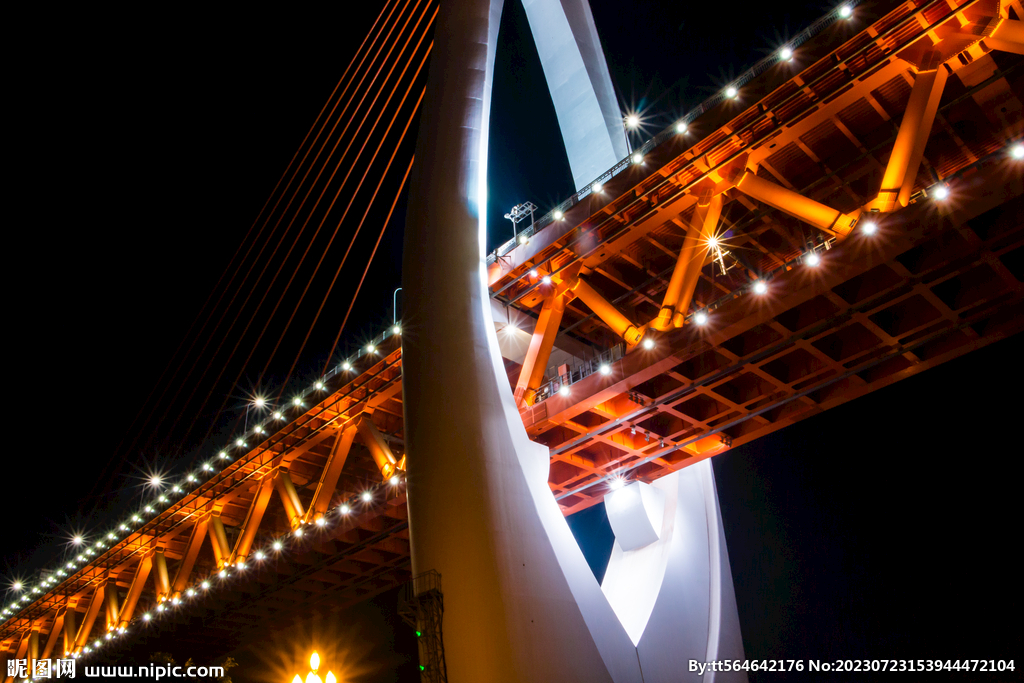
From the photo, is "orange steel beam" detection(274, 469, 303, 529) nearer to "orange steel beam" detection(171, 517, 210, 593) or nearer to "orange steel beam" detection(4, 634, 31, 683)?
"orange steel beam" detection(171, 517, 210, 593)

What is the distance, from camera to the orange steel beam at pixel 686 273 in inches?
623

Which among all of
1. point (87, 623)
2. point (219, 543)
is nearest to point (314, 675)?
point (219, 543)

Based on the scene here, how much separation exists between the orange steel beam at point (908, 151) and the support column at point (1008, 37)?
1143 millimetres

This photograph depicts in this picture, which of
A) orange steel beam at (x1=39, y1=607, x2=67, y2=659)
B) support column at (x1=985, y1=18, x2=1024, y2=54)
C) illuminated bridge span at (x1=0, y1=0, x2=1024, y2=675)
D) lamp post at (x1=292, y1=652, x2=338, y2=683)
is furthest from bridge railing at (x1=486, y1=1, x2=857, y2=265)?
orange steel beam at (x1=39, y1=607, x2=67, y2=659)

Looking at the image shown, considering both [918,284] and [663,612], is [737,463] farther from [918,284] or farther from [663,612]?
[918,284]

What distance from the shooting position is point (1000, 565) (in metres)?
A: 27.5

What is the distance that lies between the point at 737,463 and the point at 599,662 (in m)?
24.7

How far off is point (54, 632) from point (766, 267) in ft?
149

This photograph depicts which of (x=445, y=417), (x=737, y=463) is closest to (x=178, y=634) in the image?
(x=445, y=417)

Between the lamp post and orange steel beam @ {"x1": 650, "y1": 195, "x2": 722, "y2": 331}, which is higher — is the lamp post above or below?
below

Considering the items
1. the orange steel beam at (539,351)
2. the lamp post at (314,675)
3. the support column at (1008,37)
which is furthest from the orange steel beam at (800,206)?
the lamp post at (314,675)

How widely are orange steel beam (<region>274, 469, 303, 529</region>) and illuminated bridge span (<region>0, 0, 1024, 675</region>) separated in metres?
0.13

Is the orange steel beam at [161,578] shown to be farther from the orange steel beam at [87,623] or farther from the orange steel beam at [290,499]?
the orange steel beam at [290,499]

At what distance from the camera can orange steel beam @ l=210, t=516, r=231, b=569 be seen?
1107 inches
